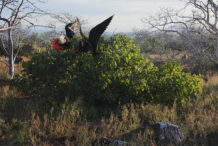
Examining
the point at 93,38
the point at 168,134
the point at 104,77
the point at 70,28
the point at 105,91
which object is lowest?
the point at 168,134

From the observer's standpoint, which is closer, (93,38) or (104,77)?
(104,77)

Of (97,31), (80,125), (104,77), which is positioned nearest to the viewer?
(80,125)

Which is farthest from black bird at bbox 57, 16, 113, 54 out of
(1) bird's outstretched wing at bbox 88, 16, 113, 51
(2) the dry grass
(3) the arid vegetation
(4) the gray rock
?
(4) the gray rock

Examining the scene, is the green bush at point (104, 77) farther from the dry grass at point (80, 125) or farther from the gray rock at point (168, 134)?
the gray rock at point (168, 134)

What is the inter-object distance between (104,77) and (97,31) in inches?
53.2

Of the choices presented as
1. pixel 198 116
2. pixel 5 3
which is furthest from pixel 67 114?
pixel 5 3

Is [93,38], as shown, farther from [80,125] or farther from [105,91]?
[80,125]

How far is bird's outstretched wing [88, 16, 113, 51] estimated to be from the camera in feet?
20.7

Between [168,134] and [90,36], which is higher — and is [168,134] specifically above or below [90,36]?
below

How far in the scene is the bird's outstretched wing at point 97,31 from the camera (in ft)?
20.7

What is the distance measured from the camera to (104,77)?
241 inches

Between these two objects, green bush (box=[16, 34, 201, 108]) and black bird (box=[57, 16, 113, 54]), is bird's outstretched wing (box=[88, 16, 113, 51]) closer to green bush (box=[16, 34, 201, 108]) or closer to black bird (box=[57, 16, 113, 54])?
black bird (box=[57, 16, 113, 54])

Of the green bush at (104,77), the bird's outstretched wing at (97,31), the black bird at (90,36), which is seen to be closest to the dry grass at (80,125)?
the green bush at (104,77)

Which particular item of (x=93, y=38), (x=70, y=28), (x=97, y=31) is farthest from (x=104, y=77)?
(x=70, y=28)
